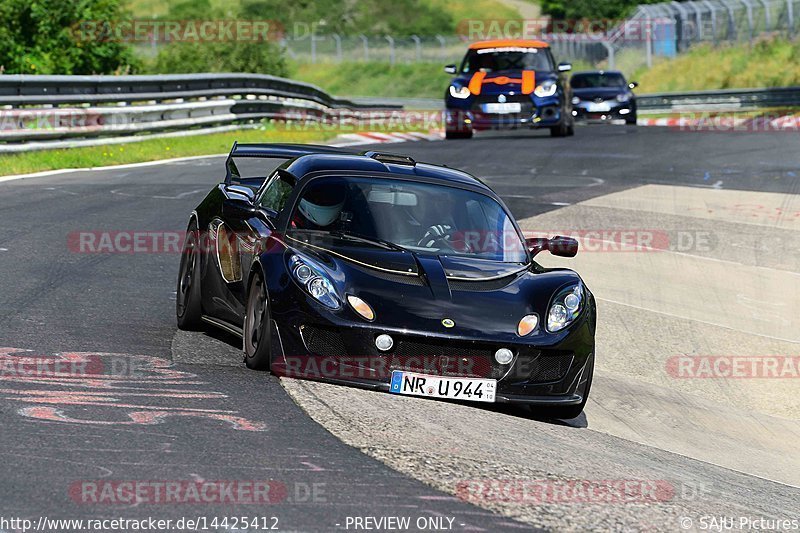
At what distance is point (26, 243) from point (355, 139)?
1613cm

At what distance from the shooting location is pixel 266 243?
320 inches

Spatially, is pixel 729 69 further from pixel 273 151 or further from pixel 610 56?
pixel 273 151

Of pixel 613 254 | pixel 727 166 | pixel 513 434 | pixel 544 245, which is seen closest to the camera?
pixel 513 434

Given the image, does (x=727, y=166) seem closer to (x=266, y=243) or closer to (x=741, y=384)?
(x=741, y=384)

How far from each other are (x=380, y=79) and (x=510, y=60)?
148ft

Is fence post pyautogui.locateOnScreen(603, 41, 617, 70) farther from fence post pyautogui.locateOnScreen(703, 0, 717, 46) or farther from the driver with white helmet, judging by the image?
the driver with white helmet

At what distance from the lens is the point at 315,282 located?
757 centimetres

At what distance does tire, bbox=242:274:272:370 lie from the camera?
766 centimetres

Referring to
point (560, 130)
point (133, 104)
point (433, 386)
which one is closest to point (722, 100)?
point (560, 130)

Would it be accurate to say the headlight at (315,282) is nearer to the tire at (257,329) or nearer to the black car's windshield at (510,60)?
the tire at (257,329)

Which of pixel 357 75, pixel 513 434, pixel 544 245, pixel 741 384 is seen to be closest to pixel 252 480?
pixel 513 434

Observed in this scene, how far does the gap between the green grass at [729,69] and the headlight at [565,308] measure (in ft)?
134

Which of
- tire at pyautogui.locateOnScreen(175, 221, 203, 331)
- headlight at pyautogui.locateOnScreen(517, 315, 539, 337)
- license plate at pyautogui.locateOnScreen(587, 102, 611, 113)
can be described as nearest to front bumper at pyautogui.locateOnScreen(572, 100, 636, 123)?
license plate at pyautogui.locateOnScreen(587, 102, 611, 113)

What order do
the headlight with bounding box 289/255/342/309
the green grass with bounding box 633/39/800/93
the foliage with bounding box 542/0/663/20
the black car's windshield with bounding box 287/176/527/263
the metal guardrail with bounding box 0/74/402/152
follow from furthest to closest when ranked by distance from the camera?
the foliage with bounding box 542/0/663/20 < the green grass with bounding box 633/39/800/93 < the metal guardrail with bounding box 0/74/402/152 < the black car's windshield with bounding box 287/176/527/263 < the headlight with bounding box 289/255/342/309
